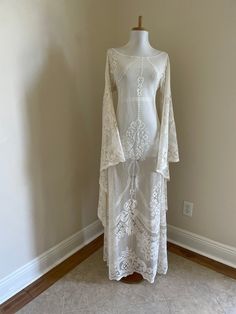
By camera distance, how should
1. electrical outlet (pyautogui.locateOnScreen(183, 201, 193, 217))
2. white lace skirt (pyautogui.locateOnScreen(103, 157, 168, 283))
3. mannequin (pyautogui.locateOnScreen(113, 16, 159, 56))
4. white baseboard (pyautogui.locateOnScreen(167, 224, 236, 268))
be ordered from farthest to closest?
electrical outlet (pyautogui.locateOnScreen(183, 201, 193, 217))
white baseboard (pyautogui.locateOnScreen(167, 224, 236, 268))
white lace skirt (pyautogui.locateOnScreen(103, 157, 168, 283))
mannequin (pyautogui.locateOnScreen(113, 16, 159, 56))

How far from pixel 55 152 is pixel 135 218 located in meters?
0.67

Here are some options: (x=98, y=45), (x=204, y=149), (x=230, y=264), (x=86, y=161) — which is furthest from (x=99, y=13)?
(x=230, y=264)

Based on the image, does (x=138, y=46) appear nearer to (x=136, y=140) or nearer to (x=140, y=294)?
(x=136, y=140)

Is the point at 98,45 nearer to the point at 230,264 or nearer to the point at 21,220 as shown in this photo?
the point at 21,220

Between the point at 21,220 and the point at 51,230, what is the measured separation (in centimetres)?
28

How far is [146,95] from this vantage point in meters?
1.51

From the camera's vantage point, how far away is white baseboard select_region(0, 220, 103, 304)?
1.67 meters

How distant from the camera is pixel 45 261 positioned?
74.2 inches

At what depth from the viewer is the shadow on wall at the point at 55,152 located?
167 cm

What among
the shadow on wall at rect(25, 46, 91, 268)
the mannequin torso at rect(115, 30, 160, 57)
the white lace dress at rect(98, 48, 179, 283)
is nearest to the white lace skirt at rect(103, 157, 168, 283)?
the white lace dress at rect(98, 48, 179, 283)

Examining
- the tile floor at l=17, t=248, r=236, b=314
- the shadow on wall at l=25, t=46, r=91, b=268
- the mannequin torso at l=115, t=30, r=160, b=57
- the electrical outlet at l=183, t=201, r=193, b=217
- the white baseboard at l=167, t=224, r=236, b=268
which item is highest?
the mannequin torso at l=115, t=30, r=160, b=57

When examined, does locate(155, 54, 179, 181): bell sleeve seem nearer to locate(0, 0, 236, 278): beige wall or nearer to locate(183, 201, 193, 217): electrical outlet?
locate(0, 0, 236, 278): beige wall

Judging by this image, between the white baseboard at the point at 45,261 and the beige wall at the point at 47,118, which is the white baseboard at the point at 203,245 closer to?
the white baseboard at the point at 45,261

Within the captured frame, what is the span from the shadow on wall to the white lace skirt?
0.40 meters
